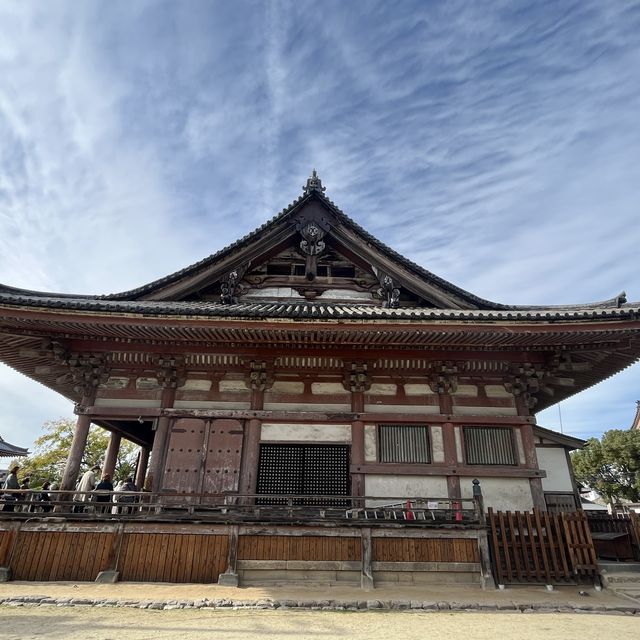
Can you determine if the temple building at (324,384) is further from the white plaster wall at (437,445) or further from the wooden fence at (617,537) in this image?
the wooden fence at (617,537)

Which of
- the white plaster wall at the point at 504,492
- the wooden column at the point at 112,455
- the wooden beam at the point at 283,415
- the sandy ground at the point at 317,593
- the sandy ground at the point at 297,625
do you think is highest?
the wooden beam at the point at 283,415

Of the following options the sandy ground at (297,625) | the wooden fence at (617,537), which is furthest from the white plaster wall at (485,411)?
the sandy ground at (297,625)

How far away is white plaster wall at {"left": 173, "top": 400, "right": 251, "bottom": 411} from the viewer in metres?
11.0

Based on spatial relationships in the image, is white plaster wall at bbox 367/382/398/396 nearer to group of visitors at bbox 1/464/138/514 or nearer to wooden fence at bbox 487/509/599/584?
wooden fence at bbox 487/509/599/584

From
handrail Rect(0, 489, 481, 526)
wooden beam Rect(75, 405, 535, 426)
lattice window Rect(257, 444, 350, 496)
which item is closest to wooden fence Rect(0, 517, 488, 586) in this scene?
handrail Rect(0, 489, 481, 526)

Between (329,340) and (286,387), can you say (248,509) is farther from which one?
(329,340)

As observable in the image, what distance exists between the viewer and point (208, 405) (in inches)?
433

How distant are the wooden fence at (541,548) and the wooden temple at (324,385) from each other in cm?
88

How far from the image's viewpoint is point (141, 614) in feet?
21.9

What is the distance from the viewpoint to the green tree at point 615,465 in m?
38.9

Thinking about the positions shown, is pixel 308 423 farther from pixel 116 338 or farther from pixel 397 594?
pixel 116 338

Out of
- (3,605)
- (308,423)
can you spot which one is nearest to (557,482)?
Answer: (308,423)

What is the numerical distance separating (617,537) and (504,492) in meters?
4.12

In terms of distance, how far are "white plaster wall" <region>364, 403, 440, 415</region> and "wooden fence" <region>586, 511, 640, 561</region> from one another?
5110mm
